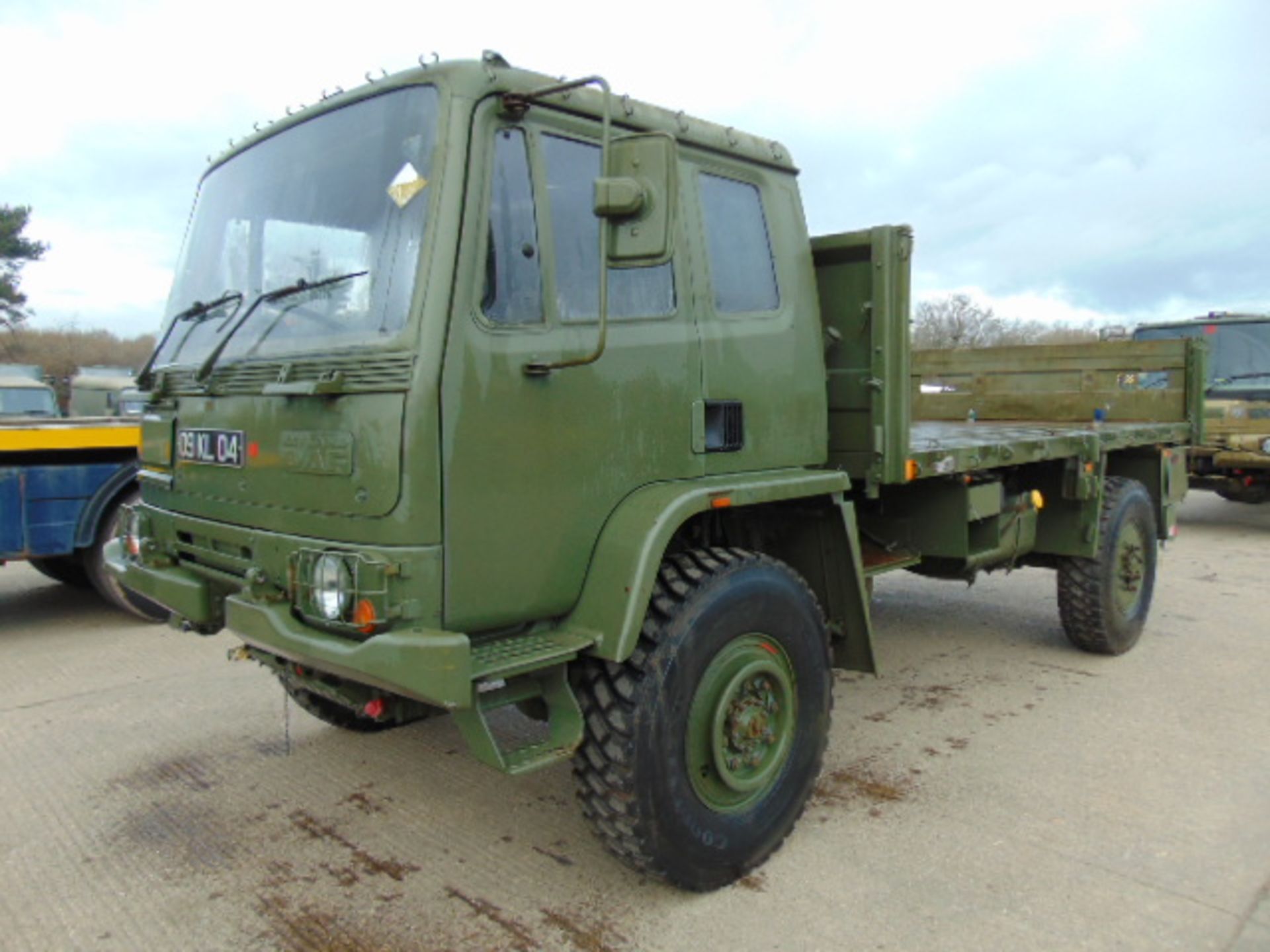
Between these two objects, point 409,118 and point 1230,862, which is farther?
point 1230,862

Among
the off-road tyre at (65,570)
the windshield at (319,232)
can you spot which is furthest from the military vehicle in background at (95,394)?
the windshield at (319,232)

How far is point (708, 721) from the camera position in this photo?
3.12 meters

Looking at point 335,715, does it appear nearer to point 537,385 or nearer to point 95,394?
point 537,385

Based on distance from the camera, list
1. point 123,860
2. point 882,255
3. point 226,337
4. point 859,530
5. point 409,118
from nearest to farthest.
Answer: point 409,118 → point 226,337 → point 123,860 → point 882,255 → point 859,530

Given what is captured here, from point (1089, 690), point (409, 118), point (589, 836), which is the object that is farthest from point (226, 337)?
point (1089, 690)

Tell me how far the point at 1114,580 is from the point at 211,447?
4943 mm

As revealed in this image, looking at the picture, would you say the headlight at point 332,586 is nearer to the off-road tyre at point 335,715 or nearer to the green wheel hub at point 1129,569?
the off-road tyre at point 335,715

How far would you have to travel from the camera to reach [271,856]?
3449 millimetres

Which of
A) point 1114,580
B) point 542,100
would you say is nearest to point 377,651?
point 542,100

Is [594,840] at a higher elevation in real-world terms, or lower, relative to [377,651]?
lower

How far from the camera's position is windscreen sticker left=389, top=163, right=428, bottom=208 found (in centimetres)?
273

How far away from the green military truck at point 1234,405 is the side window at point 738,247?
286 inches

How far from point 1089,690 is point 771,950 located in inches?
123

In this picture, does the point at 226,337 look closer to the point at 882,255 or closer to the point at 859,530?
the point at 882,255
